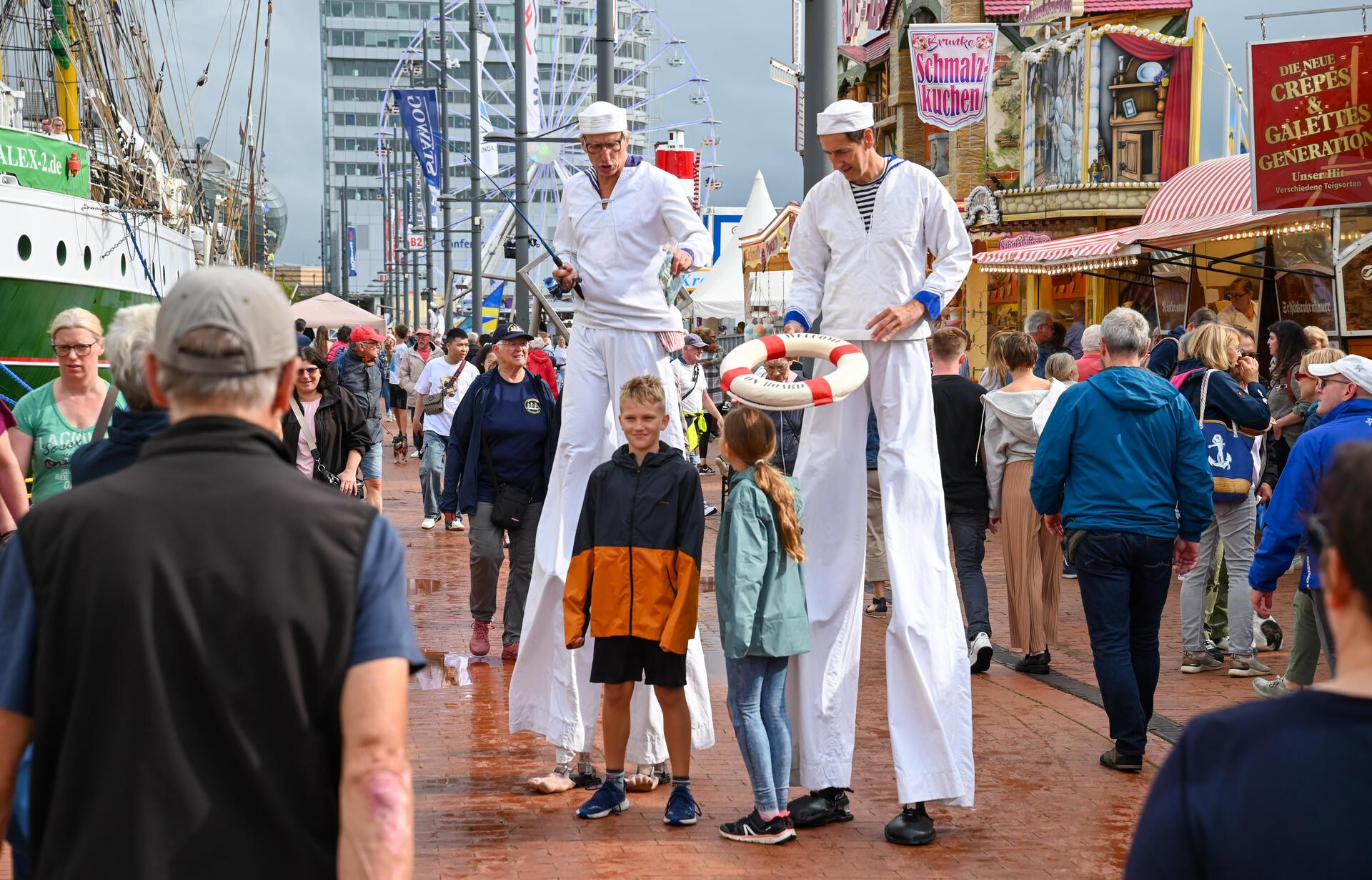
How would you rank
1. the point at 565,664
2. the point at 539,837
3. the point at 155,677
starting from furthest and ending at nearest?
1. the point at 565,664
2. the point at 539,837
3. the point at 155,677

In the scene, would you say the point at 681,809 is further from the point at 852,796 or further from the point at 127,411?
the point at 127,411

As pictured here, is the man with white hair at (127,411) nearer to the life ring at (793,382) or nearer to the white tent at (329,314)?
the life ring at (793,382)

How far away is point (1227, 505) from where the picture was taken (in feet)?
29.0

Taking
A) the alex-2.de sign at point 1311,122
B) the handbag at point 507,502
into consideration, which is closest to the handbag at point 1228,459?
the handbag at point 507,502

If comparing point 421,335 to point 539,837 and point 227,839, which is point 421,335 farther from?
point 227,839

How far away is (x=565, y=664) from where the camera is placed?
637cm

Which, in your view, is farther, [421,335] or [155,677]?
[421,335]

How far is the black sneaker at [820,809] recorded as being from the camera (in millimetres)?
5781

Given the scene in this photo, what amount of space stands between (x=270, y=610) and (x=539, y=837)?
3469 mm

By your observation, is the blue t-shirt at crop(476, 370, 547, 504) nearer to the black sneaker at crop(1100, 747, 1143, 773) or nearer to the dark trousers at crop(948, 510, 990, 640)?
the dark trousers at crop(948, 510, 990, 640)

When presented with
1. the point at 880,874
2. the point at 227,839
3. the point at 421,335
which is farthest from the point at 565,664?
the point at 421,335

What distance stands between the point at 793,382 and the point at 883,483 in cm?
57

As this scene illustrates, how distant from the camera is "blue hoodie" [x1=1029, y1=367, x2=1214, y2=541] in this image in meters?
6.62

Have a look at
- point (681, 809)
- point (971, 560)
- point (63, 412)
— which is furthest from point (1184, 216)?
point (63, 412)
